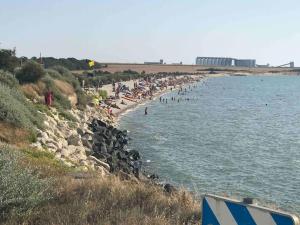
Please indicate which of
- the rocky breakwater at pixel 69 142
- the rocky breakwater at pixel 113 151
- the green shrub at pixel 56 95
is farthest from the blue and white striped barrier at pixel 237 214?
the green shrub at pixel 56 95

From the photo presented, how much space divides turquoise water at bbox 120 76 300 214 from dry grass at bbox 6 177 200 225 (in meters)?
3.36

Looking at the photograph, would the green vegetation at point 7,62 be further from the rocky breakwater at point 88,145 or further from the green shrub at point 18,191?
the green shrub at point 18,191

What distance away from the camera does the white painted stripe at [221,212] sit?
4.52m

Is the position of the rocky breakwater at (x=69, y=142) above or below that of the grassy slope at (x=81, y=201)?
below

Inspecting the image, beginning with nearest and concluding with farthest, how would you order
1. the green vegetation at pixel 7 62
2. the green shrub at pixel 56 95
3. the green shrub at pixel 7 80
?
1. the green shrub at pixel 7 80
2. the green shrub at pixel 56 95
3. the green vegetation at pixel 7 62

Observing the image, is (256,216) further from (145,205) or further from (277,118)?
(277,118)

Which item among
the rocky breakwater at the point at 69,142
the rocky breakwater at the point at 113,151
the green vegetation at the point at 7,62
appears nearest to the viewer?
the rocky breakwater at the point at 69,142

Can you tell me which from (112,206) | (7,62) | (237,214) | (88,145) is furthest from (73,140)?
(237,214)

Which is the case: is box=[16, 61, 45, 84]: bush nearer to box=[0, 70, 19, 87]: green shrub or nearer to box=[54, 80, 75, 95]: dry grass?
box=[54, 80, 75, 95]: dry grass

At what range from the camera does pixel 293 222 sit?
3.94m

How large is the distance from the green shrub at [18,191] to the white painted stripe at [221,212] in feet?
10.6

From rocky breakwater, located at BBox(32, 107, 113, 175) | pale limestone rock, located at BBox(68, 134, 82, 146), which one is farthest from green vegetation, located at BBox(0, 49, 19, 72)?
pale limestone rock, located at BBox(68, 134, 82, 146)

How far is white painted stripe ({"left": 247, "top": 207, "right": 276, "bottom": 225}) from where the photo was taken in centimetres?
416

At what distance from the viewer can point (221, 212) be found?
15.0ft
